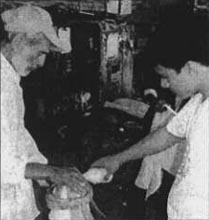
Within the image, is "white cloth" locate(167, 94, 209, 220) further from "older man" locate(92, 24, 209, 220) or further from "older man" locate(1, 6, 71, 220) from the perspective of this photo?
"older man" locate(1, 6, 71, 220)

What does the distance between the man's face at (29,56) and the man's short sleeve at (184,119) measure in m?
0.75

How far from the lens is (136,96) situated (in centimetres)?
504

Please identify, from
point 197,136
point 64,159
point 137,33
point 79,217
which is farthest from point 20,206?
point 137,33

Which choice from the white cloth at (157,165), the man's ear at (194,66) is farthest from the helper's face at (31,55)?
the white cloth at (157,165)

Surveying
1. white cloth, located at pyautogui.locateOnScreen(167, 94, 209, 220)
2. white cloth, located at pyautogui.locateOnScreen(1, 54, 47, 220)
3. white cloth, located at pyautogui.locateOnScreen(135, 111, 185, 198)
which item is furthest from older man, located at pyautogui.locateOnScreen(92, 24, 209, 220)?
white cloth, located at pyautogui.locateOnScreen(135, 111, 185, 198)

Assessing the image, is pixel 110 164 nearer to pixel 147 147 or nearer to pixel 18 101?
pixel 147 147

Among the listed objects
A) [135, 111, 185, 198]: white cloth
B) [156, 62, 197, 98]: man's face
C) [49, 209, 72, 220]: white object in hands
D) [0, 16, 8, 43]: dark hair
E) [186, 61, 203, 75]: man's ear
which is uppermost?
[0, 16, 8, 43]: dark hair

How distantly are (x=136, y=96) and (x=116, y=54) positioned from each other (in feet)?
1.60

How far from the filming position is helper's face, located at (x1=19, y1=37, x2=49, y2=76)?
2.32 metres

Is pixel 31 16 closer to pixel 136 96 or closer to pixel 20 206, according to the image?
pixel 20 206

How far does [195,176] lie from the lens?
2279mm

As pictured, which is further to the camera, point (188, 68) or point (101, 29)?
point (101, 29)

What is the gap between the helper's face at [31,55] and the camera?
232 centimetres

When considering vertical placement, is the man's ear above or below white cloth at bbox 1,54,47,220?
above
